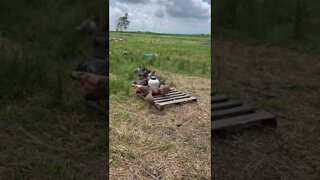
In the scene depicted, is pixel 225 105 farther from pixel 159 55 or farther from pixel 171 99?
pixel 159 55

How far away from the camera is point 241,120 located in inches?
89.6

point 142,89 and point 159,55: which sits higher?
point 159,55

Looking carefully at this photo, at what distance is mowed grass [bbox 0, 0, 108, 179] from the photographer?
5.88 ft

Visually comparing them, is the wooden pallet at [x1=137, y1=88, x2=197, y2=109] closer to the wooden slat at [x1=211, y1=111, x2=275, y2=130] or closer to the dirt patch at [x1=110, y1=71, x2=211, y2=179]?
the dirt patch at [x1=110, y1=71, x2=211, y2=179]

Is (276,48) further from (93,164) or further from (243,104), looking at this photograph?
(93,164)

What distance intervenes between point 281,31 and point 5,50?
3.73 metres

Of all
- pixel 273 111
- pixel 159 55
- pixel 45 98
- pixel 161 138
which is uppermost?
pixel 159 55

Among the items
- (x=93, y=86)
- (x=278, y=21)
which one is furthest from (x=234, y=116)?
(x=278, y=21)

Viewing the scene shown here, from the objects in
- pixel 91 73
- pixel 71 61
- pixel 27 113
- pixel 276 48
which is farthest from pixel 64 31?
pixel 276 48

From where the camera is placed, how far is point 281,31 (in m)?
5.05

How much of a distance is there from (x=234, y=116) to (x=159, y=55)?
2.15 feet

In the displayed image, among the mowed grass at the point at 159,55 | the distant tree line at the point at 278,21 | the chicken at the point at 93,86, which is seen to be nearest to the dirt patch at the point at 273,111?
the distant tree line at the point at 278,21

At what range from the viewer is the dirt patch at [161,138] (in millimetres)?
1817

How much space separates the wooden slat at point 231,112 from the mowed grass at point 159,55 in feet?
0.90
